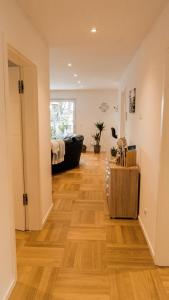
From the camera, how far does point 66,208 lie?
3568mm

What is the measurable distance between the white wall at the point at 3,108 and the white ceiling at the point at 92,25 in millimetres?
145

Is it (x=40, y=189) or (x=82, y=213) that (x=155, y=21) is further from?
(x=82, y=213)

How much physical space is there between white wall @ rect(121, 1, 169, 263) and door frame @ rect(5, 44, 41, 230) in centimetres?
125

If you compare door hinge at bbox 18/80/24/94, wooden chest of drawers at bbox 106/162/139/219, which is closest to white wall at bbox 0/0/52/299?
door hinge at bbox 18/80/24/94

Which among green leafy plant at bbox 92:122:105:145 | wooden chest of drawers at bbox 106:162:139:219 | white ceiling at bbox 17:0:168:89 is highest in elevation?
white ceiling at bbox 17:0:168:89

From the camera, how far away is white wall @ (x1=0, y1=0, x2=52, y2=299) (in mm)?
1691

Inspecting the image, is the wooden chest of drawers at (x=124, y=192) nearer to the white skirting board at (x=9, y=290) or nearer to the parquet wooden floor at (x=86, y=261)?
the parquet wooden floor at (x=86, y=261)

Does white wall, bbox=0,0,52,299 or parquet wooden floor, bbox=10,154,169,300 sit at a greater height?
white wall, bbox=0,0,52,299

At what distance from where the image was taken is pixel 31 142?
2.70 metres

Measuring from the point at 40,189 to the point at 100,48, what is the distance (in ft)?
7.09

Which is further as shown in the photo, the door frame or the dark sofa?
the dark sofa

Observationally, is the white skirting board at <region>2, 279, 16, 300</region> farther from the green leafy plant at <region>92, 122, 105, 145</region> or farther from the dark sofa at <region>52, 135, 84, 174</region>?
the green leafy plant at <region>92, 122, 105, 145</region>

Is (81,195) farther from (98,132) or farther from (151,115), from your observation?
(98,132)

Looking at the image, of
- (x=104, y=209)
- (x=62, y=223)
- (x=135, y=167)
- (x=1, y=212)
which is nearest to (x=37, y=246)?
(x=62, y=223)
